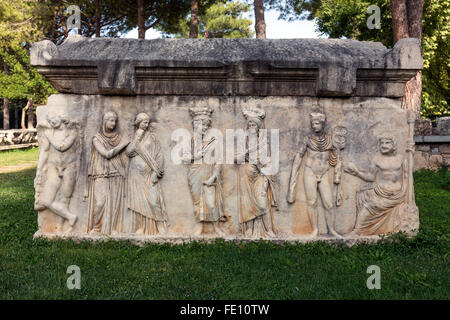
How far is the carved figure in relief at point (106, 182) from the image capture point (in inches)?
163

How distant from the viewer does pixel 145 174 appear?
164 inches

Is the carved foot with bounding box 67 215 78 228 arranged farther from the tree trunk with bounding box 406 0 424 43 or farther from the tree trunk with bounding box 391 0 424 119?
the tree trunk with bounding box 406 0 424 43

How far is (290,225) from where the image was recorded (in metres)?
4.21

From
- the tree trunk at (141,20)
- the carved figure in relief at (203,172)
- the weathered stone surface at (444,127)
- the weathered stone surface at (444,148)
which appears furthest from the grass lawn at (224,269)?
the tree trunk at (141,20)

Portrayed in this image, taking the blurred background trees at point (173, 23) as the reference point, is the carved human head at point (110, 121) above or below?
below

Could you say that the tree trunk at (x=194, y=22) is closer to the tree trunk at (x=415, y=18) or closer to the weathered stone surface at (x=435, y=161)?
the tree trunk at (x=415, y=18)

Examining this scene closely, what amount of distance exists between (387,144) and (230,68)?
2051 millimetres

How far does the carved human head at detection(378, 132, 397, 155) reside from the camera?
407 centimetres

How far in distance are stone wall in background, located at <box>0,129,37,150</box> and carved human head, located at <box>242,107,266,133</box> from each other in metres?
15.5

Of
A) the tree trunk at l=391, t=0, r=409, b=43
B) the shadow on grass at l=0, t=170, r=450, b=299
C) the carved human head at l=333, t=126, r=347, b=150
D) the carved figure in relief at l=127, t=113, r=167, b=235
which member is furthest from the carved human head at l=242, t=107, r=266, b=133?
the tree trunk at l=391, t=0, r=409, b=43

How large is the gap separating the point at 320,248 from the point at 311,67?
2.08 m

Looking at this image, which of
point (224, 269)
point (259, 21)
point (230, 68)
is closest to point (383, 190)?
point (224, 269)

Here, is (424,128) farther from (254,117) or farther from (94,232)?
(94,232)

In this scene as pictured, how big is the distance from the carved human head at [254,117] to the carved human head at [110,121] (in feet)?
5.05
